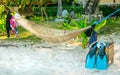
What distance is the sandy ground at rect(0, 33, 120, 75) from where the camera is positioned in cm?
Answer: 772

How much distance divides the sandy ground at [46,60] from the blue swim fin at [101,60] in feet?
0.41

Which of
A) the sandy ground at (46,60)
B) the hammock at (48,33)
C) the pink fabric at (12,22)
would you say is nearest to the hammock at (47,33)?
the hammock at (48,33)

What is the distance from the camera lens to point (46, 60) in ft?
28.6

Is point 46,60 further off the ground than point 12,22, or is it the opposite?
point 12,22

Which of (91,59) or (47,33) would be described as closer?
(91,59)

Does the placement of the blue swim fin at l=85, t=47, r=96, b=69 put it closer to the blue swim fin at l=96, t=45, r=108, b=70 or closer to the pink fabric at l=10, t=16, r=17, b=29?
the blue swim fin at l=96, t=45, r=108, b=70

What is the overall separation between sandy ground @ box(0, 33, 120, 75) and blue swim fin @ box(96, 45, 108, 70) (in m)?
0.12

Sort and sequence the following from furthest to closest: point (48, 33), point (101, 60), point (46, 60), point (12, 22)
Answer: point (12, 22) → point (46, 60) → point (48, 33) → point (101, 60)

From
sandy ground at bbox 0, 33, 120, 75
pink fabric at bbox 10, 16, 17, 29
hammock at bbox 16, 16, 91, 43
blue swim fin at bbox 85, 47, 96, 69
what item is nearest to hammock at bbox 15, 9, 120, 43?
hammock at bbox 16, 16, 91, 43

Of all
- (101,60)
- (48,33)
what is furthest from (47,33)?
(101,60)

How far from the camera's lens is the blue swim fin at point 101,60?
776 centimetres

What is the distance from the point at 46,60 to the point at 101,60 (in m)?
1.61

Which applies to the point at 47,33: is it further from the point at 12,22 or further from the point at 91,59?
the point at 12,22

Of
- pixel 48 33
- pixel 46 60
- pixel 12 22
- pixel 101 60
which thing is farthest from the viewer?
pixel 12 22
